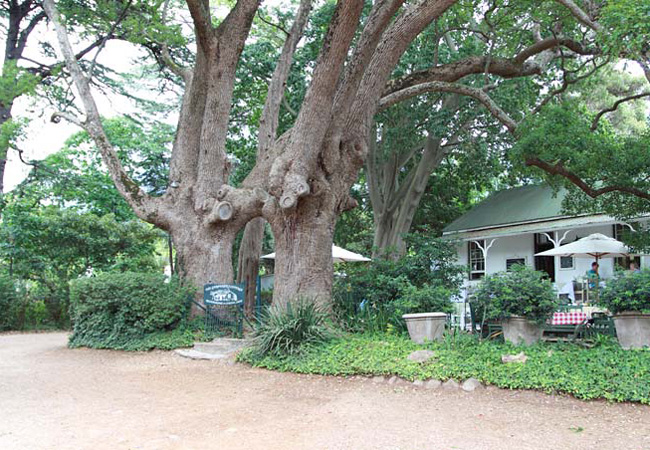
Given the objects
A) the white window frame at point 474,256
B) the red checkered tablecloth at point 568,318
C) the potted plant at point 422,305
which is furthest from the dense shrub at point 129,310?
the white window frame at point 474,256

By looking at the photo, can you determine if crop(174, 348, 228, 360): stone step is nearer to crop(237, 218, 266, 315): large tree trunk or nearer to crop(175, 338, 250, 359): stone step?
crop(175, 338, 250, 359): stone step

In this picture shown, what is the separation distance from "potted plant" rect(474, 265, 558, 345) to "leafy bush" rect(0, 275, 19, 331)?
14.2 metres

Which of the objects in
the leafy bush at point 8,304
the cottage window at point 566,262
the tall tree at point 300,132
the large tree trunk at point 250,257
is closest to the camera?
the tall tree at point 300,132

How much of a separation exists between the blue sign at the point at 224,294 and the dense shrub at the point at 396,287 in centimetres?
183

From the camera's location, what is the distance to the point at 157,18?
43.4 feet

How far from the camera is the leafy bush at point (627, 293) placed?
6.51 metres

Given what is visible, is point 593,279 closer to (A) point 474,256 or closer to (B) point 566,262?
(B) point 566,262

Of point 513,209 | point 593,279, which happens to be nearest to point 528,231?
point 513,209

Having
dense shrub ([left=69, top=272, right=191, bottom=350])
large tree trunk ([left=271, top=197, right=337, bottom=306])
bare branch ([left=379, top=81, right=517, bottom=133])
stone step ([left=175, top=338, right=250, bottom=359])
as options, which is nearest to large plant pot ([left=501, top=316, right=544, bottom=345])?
large tree trunk ([left=271, top=197, right=337, bottom=306])

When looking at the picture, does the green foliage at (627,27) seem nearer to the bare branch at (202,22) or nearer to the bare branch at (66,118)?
the bare branch at (202,22)

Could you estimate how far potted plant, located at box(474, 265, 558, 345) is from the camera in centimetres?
716

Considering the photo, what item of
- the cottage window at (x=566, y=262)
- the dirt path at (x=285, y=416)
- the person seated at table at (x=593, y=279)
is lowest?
the dirt path at (x=285, y=416)

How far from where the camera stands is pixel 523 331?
729 centimetres

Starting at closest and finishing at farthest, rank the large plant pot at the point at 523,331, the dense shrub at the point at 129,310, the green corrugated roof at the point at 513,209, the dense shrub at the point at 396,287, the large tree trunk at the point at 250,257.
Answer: the large plant pot at the point at 523,331, the dense shrub at the point at 396,287, the dense shrub at the point at 129,310, the large tree trunk at the point at 250,257, the green corrugated roof at the point at 513,209
